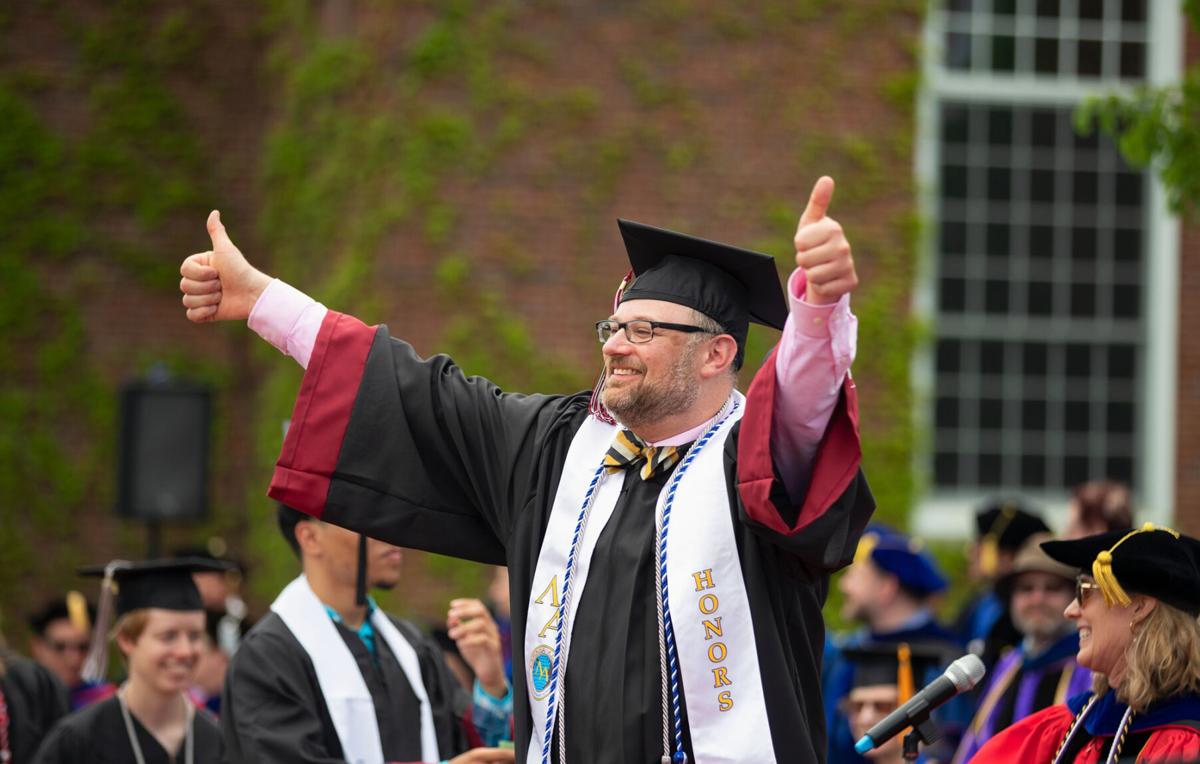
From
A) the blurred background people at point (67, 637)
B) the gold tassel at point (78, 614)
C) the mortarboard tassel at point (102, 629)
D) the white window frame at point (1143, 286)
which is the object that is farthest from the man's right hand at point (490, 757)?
the white window frame at point (1143, 286)

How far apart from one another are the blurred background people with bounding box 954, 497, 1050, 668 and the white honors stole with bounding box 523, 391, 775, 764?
14.5 feet

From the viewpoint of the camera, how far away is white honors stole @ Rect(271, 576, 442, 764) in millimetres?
5195

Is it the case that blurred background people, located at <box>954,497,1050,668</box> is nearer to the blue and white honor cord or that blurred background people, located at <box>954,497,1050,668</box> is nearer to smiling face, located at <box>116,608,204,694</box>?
smiling face, located at <box>116,608,204,694</box>

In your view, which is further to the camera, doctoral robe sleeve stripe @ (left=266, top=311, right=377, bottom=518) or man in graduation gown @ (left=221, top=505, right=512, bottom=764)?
man in graduation gown @ (left=221, top=505, right=512, bottom=764)

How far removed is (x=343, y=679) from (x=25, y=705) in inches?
100

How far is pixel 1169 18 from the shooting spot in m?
12.6

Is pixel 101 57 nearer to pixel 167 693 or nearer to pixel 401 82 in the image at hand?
pixel 401 82

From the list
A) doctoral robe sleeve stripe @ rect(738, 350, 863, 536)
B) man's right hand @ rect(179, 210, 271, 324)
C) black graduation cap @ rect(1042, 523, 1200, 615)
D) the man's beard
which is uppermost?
man's right hand @ rect(179, 210, 271, 324)

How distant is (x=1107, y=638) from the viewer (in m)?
4.36

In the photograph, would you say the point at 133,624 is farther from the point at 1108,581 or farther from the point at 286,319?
the point at 1108,581

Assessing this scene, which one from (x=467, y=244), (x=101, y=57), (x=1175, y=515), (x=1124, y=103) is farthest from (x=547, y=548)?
(x=101, y=57)

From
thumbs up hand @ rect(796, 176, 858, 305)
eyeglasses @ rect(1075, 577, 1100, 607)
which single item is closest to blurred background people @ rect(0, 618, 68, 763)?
eyeglasses @ rect(1075, 577, 1100, 607)

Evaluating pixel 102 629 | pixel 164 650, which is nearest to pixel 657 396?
pixel 164 650

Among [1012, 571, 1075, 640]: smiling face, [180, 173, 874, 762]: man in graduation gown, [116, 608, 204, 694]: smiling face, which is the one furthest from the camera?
[1012, 571, 1075, 640]: smiling face
